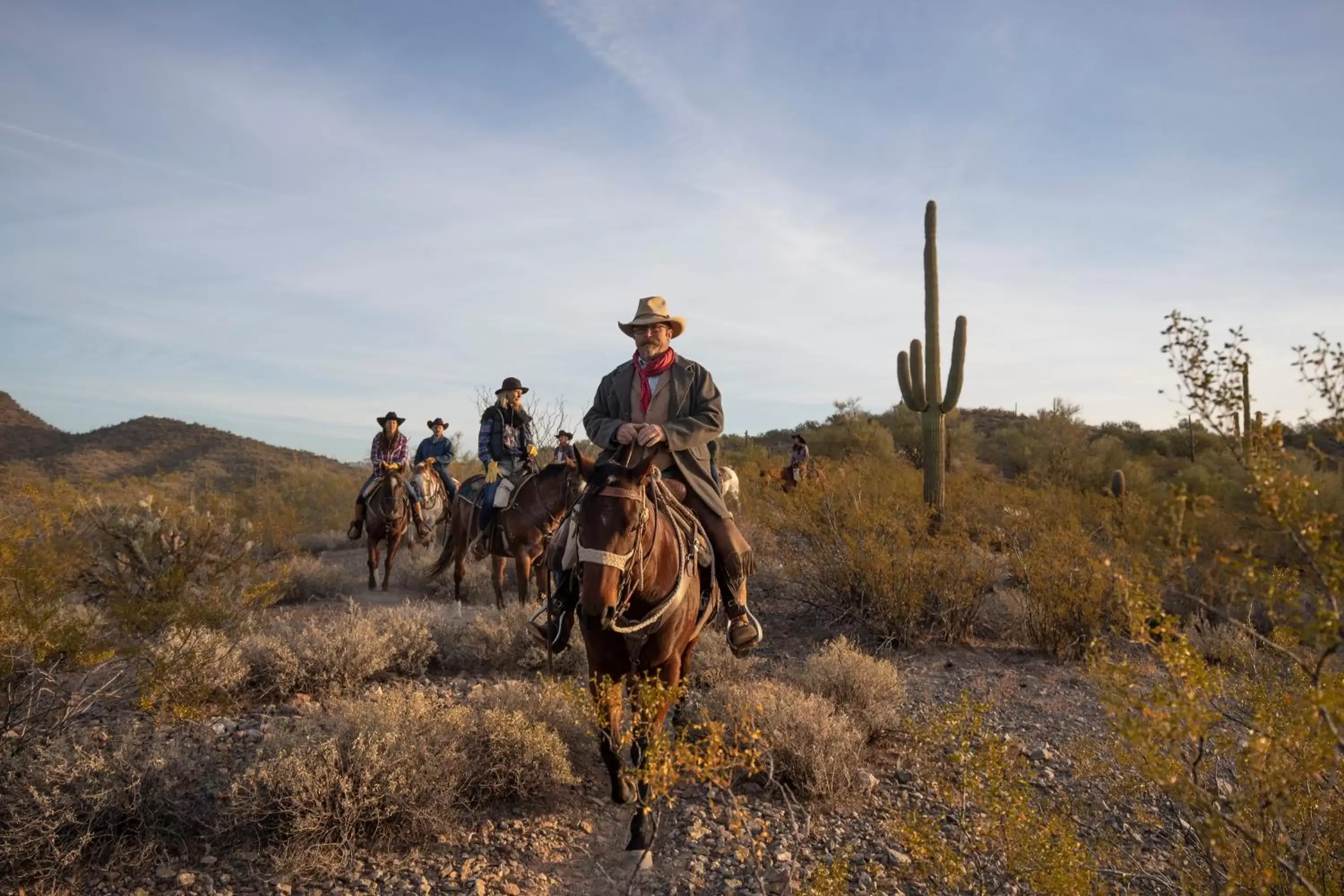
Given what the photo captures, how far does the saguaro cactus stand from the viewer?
44.0 feet

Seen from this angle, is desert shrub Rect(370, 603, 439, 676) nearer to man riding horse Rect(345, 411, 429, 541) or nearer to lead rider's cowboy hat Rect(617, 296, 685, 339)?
lead rider's cowboy hat Rect(617, 296, 685, 339)

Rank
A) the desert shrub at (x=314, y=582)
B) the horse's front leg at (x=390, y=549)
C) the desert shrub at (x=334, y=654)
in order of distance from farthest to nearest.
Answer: the horse's front leg at (x=390, y=549)
the desert shrub at (x=314, y=582)
the desert shrub at (x=334, y=654)

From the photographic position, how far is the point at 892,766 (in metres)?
5.44

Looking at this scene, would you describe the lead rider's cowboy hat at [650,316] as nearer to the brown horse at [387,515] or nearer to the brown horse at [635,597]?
the brown horse at [635,597]

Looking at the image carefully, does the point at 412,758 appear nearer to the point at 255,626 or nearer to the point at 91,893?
the point at 91,893

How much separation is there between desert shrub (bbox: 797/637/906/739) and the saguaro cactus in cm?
704

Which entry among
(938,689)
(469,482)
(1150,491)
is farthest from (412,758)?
(1150,491)

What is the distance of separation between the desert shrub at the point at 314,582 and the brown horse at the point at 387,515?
48cm

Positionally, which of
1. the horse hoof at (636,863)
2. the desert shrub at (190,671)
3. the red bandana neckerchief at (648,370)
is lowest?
the horse hoof at (636,863)

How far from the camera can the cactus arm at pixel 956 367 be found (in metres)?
14.0

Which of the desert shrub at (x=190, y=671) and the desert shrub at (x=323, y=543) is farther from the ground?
the desert shrub at (x=190, y=671)

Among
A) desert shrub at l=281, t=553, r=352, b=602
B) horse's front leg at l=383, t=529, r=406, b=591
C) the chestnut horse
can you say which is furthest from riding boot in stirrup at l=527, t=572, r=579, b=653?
the chestnut horse

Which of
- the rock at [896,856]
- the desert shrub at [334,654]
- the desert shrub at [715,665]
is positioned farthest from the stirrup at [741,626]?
the desert shrub at [334,654]

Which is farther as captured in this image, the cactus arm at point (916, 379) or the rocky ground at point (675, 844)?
the cactus arm at point (916, 379)
